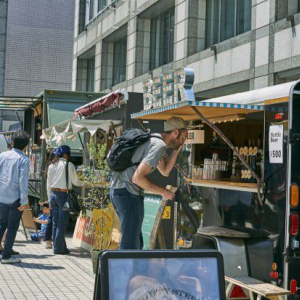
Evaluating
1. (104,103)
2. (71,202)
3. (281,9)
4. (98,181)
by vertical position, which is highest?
(281,9)

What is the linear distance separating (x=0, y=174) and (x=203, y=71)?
10.4 meters

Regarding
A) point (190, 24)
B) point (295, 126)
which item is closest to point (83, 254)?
point (295, 126)

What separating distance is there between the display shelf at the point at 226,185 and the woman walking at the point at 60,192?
366cm

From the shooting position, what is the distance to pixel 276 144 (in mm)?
6180

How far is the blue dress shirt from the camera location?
991cm

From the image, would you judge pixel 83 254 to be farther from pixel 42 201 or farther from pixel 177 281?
pixel 177 281

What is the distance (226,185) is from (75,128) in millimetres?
5961

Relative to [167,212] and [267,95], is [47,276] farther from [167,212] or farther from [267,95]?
[267,95]

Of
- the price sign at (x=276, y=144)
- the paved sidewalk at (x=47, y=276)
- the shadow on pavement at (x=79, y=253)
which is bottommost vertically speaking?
the paved sidewalk at (x=47, y=276)

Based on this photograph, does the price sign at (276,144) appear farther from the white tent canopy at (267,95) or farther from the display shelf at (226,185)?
the display shelf at (226,185)

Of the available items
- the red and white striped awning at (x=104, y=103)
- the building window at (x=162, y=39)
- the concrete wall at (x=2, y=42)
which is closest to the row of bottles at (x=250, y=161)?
the red and white striped awning at (x=104, y=103)

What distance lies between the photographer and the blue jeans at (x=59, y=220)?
1143cm

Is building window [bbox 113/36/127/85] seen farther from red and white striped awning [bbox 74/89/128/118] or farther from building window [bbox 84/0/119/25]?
red and white striped awning [bbox 74/89/128/118]

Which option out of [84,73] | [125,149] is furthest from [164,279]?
[84,73]
